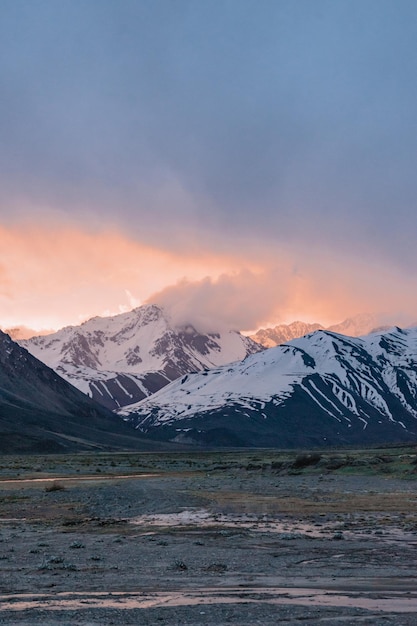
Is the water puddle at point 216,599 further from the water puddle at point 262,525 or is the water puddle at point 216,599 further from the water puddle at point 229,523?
the water puddle at point 229,523

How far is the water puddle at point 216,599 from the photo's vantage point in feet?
56.9

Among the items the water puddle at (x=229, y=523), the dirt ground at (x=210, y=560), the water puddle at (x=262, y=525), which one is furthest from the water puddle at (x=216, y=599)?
the water puddle at (x=229, y=523)

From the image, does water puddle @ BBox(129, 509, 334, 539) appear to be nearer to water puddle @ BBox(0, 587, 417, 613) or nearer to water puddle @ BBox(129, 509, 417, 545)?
water puddle @ BBox(129, 509, 417, 545)

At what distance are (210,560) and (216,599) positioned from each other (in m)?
6.24

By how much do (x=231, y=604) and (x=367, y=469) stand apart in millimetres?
69782

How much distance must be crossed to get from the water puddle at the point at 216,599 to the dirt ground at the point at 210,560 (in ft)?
0.11

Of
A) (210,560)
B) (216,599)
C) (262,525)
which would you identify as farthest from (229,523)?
(216,599)

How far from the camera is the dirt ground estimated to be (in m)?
16.8

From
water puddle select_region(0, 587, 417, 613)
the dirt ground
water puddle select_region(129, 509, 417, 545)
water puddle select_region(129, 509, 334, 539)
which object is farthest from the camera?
water puddle select_region(129, 509, 334, 539)

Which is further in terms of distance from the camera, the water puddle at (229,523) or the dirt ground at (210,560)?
the water puddle at (229,523)

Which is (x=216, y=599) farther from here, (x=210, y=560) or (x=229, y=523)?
(x=229, y=523)

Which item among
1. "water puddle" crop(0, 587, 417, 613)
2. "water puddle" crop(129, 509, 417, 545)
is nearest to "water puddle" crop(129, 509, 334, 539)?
"water puddle" crop(129, 509, 417, 545)

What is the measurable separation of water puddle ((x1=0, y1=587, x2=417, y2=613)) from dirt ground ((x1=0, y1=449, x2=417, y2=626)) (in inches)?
1.3

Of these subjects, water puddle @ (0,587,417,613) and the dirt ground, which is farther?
water puddle @ (0,587,417,613)
